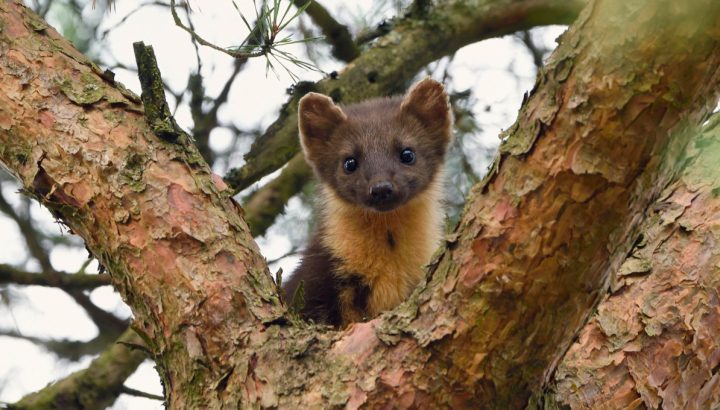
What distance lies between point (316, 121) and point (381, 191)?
140 centimetres

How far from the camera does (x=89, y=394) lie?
5.93 metres

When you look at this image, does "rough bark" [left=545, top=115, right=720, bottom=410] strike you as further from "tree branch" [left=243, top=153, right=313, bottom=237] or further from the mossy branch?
"tree branch" [left=243, top=153, right=313, bottom=237]

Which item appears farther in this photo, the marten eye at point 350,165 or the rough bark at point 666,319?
the marten eye at point 350,165

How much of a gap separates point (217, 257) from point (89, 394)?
3.21 metres

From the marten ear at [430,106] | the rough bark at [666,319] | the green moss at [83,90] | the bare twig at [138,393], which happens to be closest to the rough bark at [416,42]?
the marten ear at [430,106]

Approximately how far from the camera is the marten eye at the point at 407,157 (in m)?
6.35

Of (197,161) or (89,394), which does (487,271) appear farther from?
(89,394)

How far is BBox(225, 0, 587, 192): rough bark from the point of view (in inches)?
268

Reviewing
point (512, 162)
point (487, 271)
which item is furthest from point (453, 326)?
point (512, 162)

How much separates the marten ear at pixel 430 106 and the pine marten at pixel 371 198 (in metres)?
0.01

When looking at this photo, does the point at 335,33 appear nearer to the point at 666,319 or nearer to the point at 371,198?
the point at 371,198

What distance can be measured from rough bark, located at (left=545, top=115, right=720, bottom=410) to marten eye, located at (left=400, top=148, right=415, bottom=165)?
9.22 feet

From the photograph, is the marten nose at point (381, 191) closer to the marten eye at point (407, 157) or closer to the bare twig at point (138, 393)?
the marten eye at point (407, 157)

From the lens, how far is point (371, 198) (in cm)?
573
